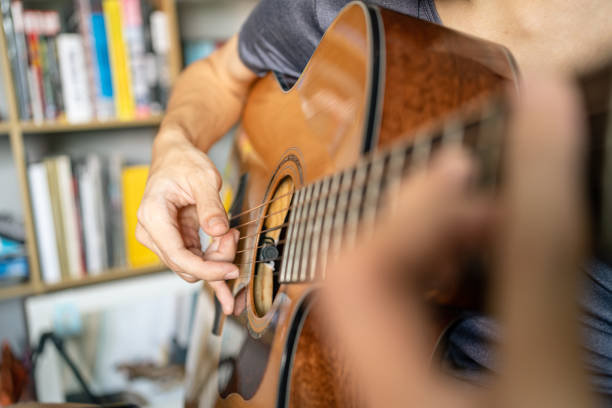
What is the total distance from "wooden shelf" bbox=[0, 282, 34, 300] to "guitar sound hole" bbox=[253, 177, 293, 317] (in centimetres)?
117

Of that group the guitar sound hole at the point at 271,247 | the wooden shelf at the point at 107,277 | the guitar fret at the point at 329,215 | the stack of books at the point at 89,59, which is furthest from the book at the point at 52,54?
the guitar fret at the point at 329,215

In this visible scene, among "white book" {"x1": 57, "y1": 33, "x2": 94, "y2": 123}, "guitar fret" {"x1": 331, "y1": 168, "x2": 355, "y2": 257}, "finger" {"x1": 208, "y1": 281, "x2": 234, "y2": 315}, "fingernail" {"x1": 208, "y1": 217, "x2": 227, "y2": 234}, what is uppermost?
"white book" {"x1": 57, "y1": 33, "x2": 94, "y2": 123}

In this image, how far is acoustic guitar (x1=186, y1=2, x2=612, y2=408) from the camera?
0.28m

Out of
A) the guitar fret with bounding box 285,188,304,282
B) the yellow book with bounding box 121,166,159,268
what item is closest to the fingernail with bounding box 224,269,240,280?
the guitar fret with bounding box 285,188,304,282

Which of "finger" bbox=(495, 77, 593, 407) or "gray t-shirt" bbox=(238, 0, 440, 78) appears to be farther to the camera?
"gray t-shirt" bbox=(238, 0, 440, 78)

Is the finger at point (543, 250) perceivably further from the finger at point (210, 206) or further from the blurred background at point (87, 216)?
the blurred background at point (87, 216)

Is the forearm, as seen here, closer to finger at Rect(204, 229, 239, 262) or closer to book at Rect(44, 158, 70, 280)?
finger at Rect(204, 229, 239, 262)

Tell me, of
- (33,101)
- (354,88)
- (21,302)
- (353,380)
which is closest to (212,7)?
(33,101)

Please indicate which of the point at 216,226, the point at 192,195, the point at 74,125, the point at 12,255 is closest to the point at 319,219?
the point at 216,226

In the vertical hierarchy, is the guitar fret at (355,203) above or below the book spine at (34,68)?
below

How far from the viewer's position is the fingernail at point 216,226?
661 millimetres

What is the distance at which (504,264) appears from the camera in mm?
215

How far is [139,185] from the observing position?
1.61 metres

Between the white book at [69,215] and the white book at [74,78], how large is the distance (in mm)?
157
